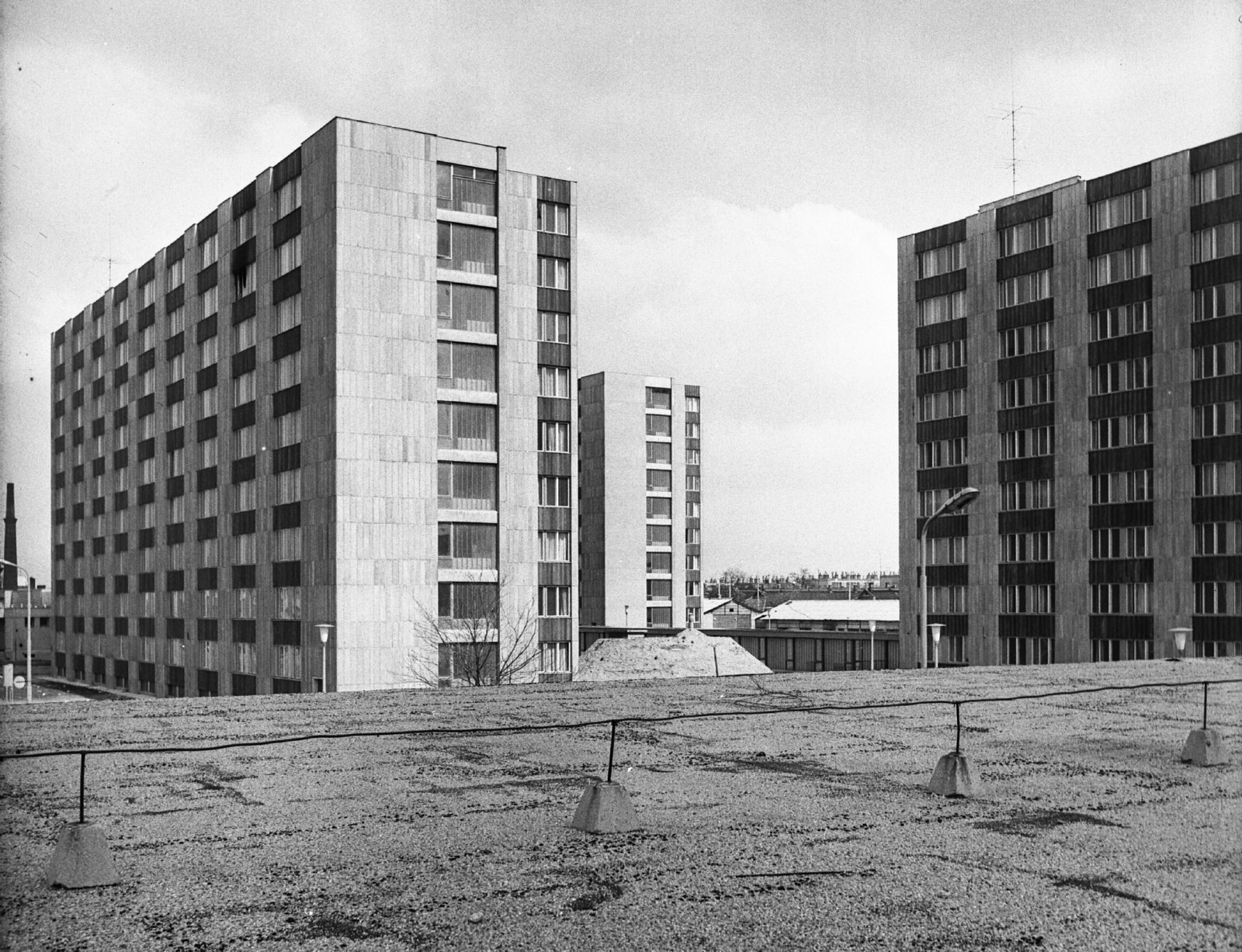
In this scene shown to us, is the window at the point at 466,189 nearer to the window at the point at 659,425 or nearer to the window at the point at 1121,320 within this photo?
the window at the point at 1121,320

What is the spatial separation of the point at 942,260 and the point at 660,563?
1934 inches

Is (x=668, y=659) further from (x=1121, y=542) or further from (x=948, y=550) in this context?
(x=1121, y=542)

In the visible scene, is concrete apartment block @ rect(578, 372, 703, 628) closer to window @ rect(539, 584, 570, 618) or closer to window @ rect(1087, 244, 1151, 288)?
window @ rect(539, 584, 570, 618)

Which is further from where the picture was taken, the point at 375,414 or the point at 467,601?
the point at 467,601

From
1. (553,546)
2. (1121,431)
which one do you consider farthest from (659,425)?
(553,546)

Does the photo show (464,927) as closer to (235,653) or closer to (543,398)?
(543,398)

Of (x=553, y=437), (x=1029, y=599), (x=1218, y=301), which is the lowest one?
(x=1029, y=599)

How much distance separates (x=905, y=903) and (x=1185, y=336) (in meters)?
68.9

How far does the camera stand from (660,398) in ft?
431

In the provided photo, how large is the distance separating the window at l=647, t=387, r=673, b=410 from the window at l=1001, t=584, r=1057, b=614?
5514 cm

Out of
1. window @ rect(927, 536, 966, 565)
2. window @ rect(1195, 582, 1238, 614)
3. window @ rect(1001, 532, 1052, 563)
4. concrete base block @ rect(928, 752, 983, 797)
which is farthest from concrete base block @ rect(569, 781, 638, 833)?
window @ rect(927, 536, 966, 565)

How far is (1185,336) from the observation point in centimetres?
7138

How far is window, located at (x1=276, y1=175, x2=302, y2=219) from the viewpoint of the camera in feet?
210

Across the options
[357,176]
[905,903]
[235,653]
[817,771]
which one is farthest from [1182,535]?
[905,903]
